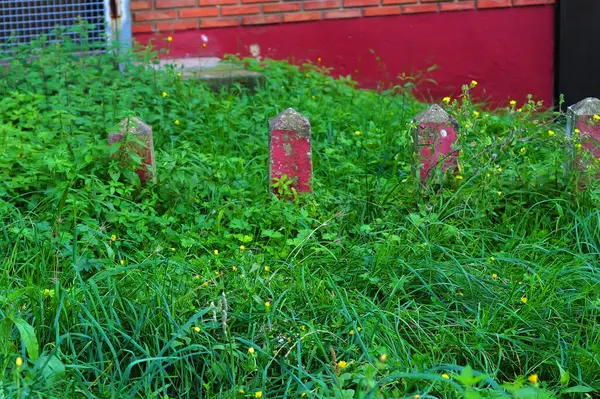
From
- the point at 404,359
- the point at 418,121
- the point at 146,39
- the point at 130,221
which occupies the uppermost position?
the point at 146,39

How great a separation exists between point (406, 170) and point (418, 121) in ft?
1.07

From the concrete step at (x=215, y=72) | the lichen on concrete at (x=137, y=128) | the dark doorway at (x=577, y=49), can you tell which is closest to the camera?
the lichen on concrete at (x=137, y=128)

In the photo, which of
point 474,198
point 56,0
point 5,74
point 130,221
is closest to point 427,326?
point 474,198

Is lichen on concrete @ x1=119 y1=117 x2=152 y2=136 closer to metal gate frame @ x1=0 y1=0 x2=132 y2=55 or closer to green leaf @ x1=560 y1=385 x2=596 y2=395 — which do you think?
metal gate frame @ x1=0 y1=0 x2=132 y2=55

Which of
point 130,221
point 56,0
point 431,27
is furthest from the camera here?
point 431,27

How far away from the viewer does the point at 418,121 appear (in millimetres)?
4539

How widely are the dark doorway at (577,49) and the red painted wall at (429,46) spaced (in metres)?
0.11

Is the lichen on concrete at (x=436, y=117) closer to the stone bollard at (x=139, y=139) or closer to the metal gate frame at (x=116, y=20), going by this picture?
the stone bollard at (x=139, y=139)

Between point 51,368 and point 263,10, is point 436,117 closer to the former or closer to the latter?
point 51,368

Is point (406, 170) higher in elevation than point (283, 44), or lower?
lower

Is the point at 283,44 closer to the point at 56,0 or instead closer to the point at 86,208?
the point at 56,0

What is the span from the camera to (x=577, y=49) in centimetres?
725

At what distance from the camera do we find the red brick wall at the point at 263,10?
667 cm

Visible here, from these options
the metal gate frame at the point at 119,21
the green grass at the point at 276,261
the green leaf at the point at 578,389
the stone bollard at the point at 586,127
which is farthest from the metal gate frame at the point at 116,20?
the green leaf at the point at 578,389
